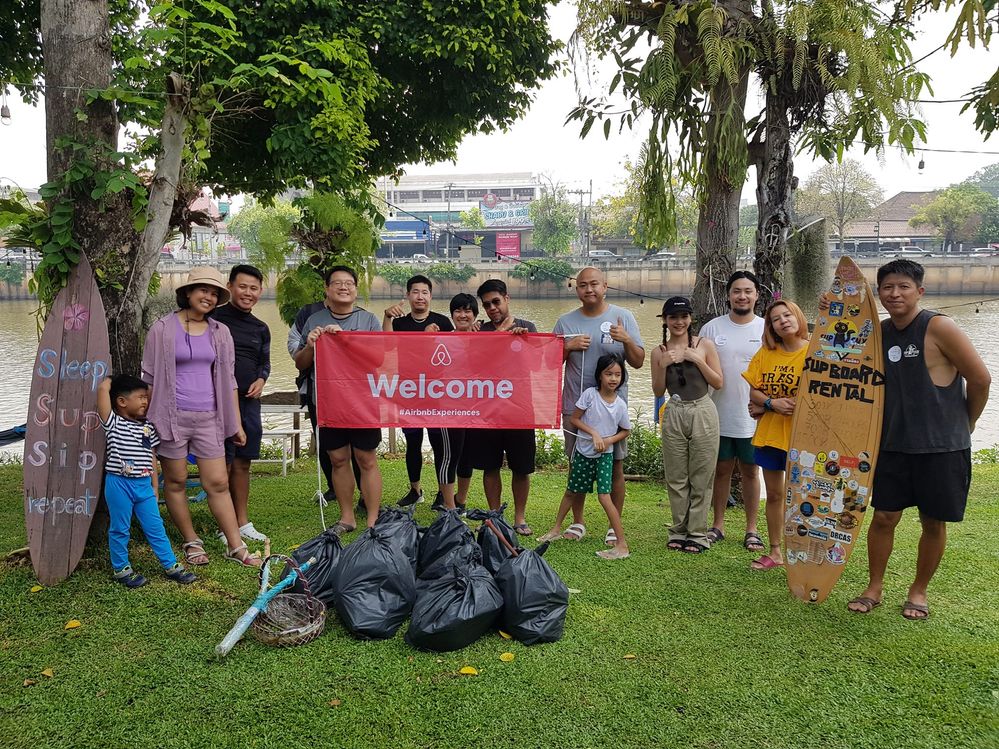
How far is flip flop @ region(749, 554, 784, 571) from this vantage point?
433cm

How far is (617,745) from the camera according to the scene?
2.61 m

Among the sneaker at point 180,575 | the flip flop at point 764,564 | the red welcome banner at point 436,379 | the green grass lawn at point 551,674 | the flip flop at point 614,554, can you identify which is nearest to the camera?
the green grass lawn at point 551,674

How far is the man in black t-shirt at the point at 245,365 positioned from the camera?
15.4 ft

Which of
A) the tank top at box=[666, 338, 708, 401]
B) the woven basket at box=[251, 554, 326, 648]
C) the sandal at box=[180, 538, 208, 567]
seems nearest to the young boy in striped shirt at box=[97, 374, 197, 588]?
the sandal at box=[180, 538, 208, 567]

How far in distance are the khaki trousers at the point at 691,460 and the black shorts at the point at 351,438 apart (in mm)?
1946

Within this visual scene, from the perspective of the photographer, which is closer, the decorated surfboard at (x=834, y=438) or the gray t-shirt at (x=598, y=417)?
the decorated surfboard at (x=834, y=438)

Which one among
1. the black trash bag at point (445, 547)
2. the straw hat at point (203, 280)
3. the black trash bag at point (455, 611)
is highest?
the straw hat at point (203, 280)

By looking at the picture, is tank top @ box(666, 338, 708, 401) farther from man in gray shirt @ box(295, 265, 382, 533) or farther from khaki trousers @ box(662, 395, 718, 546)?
man in gray shirt @ box(295, 265, 382, 533)

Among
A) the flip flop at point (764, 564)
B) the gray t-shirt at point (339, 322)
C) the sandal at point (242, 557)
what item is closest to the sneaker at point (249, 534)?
the sandal at point (242, 557)

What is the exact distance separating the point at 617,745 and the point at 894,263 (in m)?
2.58

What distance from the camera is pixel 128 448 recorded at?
151 inches

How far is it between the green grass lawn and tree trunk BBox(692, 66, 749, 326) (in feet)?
9.90

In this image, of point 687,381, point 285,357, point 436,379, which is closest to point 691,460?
point 687,381

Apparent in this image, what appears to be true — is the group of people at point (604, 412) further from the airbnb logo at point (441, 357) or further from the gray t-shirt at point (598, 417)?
the airbnb logo at point (441, 357)
